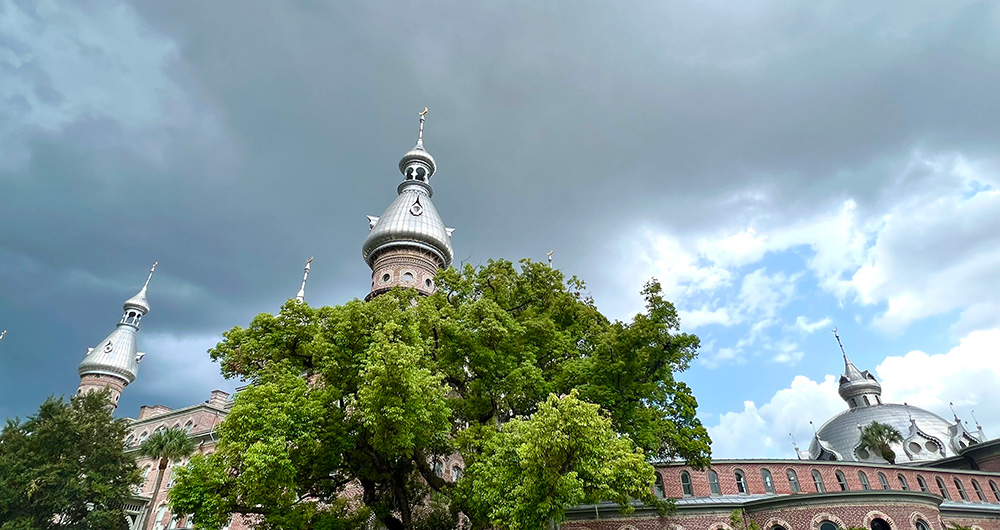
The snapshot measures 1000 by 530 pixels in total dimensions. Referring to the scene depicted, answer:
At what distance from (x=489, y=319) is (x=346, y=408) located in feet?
19.8

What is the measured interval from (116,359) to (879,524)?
63.9 metres

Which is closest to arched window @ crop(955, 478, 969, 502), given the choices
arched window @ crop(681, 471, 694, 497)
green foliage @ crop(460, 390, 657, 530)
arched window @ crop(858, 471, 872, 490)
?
arched window @ crop(858, 471, 872, 490)

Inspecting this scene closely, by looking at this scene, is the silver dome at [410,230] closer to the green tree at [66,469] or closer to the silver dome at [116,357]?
the green tree at [66,469]

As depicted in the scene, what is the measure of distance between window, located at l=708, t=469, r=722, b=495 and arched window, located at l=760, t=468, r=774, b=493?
9.68 feet

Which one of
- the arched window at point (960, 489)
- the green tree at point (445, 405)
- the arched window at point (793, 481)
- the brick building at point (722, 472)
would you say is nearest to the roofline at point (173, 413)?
the brick building at point (722, 472)

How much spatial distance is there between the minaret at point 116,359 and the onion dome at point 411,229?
34.6 metres

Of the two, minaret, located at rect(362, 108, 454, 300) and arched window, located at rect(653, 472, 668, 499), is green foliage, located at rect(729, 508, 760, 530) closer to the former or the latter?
arched window, located at rect(653, 472, 668, 499)

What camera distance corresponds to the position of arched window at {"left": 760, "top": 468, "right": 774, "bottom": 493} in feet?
99.5

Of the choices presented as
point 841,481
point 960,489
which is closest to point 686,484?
point 841,481

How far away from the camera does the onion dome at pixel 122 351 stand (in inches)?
2212

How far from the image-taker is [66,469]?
30891 millimetres

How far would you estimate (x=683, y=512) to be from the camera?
88.4 ft

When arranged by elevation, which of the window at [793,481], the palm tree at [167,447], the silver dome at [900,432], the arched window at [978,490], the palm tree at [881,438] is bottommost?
the window at [793,481]

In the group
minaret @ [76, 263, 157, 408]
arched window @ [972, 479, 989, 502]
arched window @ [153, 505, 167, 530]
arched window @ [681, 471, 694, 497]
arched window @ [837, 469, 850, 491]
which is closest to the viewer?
arched window @ [681, 471, 694, 497]
